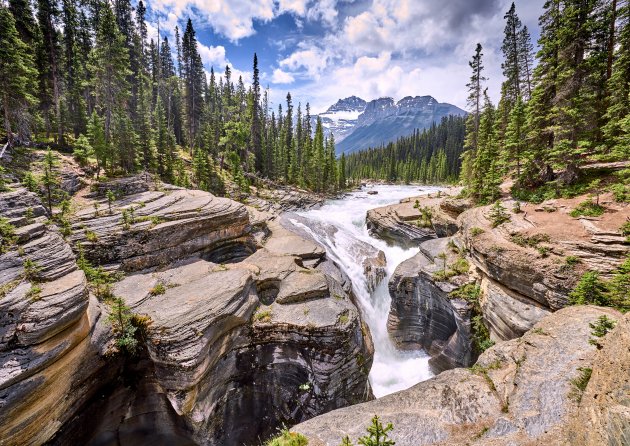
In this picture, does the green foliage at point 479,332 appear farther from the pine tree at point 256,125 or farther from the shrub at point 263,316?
the pine tree at point 256,125

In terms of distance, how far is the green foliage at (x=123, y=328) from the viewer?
420 inches

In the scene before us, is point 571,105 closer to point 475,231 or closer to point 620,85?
point 620,85

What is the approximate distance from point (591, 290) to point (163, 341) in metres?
17.4

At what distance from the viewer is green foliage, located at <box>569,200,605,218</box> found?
13.3 metres

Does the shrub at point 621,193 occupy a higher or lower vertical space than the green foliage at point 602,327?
higher

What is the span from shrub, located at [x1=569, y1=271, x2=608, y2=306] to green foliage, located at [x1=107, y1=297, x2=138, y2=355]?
61.3 feet

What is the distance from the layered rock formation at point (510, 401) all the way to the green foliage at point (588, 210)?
24.1 feet

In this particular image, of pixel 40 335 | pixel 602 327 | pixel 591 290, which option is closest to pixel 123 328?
pixel 40 335

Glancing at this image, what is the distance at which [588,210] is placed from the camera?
44.8ft

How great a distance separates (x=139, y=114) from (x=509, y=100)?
153 feet

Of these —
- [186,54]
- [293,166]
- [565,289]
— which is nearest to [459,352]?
[565,289]

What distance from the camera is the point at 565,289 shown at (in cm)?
1113

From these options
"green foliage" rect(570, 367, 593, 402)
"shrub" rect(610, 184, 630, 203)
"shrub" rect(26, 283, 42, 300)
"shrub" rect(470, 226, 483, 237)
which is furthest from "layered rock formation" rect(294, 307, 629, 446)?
"shrub" rect(26, 283, 42, 300)

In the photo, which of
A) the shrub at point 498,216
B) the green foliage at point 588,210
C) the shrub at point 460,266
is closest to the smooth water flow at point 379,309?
the shrub at point 460,266
